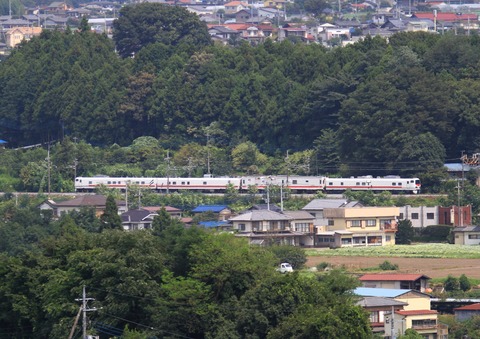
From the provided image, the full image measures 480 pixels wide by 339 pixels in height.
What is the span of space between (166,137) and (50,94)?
5676 mm

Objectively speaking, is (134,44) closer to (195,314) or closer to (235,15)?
(235,15)

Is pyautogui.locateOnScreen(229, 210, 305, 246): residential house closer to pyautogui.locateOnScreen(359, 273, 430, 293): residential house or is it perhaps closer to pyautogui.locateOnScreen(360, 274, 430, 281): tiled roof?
pyautogui.locateOnScreen(360, 274, 430, 281): tiled roof

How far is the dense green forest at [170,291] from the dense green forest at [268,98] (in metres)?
22.5

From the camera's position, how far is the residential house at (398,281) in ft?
121

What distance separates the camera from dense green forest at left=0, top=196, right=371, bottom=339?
28.9m

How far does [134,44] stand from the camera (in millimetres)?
73188

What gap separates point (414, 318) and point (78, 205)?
20.6 metres

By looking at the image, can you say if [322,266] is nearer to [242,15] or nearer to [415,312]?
[415,312]

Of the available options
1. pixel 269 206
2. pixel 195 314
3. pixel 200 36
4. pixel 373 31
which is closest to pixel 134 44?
pixel 200 36

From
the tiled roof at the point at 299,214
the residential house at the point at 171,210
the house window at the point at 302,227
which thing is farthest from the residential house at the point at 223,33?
the house window at the point at 302,227

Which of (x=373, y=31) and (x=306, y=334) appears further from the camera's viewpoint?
(x=373, y=31)

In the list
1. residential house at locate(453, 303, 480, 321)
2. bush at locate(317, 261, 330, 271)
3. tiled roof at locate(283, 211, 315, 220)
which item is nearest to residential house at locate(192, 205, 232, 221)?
tiled roof at locate(283, 211, 315, 220)

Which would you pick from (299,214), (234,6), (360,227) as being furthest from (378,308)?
(234,6)

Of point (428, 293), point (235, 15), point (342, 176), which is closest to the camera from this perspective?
point (428, 293)
